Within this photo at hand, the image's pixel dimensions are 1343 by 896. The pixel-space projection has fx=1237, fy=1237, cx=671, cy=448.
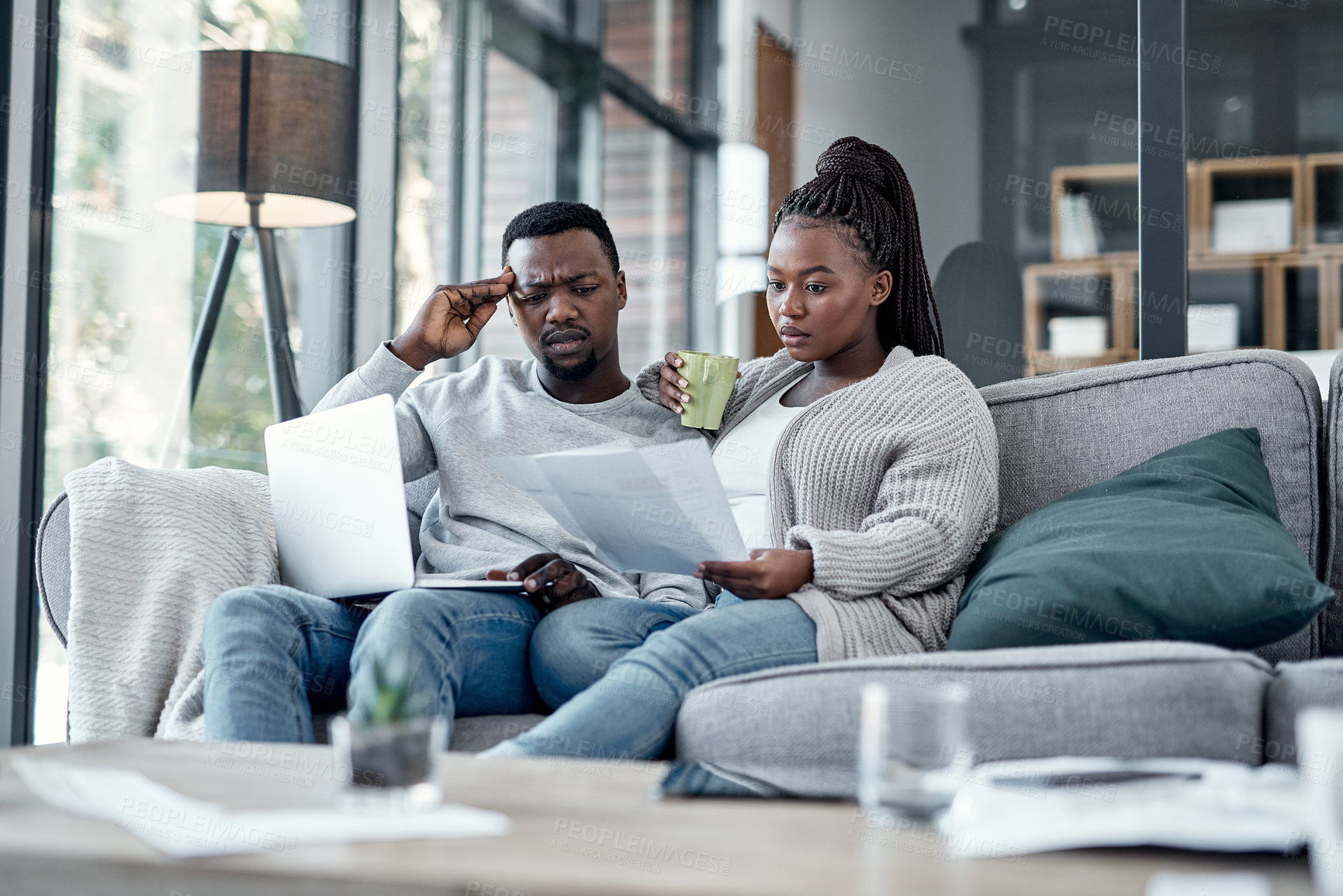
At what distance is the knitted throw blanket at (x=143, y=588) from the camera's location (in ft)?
4.95

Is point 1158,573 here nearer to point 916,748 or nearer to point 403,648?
point 916,748

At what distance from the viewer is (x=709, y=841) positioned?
2.40 feet

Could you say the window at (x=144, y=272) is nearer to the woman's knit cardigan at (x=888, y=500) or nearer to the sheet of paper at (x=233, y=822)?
the woman's knit cardigan at (x=888, y=500)

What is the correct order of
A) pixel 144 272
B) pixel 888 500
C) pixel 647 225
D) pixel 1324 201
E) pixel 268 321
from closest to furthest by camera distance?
1. pixel 888 500
2. pixel 268 321
3. pixel 144 272
4. pixel 1324 201
5. pixel 647 225

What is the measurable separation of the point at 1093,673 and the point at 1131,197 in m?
4.42

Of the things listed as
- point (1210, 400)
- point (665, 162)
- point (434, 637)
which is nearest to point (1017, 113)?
point (665, 162)

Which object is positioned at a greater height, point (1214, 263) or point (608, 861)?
point (1214, 263)

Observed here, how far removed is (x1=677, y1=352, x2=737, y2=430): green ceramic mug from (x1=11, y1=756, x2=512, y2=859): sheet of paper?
3.49ft

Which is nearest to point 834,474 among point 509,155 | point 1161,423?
point 1161,423

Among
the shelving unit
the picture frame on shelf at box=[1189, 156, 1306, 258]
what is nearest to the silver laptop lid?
the shelving unit

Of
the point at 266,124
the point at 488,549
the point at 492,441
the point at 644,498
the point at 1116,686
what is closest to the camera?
the point at 1116,686

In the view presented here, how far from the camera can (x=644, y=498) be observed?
138cm

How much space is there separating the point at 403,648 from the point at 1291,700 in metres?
0.87

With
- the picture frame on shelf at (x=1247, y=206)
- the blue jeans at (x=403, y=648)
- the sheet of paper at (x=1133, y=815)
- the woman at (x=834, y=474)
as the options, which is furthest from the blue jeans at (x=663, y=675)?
the picture frame on shelf at (x=1247, y=206)
